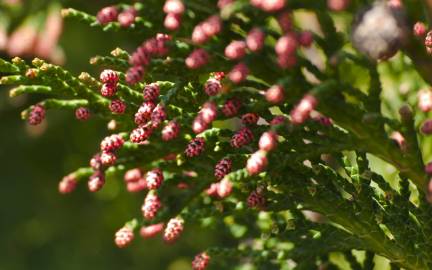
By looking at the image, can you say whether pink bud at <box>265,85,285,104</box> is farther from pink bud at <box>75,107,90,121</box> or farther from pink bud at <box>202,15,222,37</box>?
pink bud at <box>75,107,90,121</box>

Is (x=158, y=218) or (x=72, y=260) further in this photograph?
(x=72, y=260)

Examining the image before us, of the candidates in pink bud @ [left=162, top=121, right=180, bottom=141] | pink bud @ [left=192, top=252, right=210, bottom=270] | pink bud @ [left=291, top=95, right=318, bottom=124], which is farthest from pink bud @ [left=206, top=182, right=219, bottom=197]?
pink bud @ [left=291, top=95, right=318, bottom=124]

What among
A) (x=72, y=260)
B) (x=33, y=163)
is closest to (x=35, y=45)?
(x=33, y=163)

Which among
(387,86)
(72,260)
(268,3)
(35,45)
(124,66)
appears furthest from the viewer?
(72,260)

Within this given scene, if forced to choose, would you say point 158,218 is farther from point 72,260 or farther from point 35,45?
point 72,260

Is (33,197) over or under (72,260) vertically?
over

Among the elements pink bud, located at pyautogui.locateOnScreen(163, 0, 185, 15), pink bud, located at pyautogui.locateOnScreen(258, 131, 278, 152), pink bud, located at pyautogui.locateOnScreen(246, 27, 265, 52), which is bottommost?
pink bud, located at pyautogui.locateOnScreen(258, 131, 278, 152)

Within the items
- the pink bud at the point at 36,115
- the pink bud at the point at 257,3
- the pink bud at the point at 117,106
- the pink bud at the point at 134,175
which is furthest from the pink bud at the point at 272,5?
the pink bud at the point at 134,175

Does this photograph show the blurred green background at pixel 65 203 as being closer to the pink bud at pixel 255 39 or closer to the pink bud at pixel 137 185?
the pink bud at pixel 137 185
